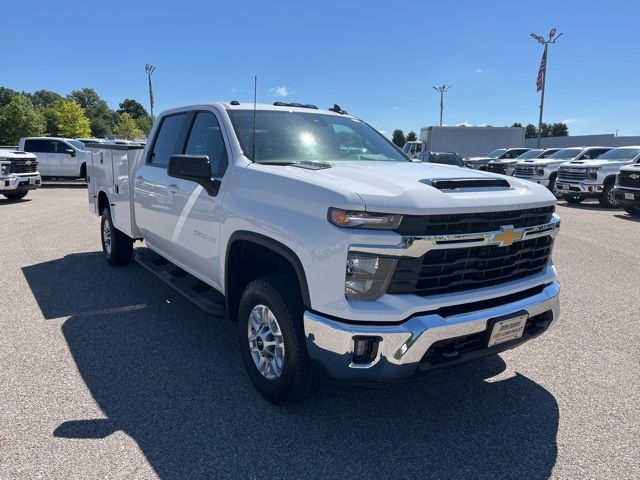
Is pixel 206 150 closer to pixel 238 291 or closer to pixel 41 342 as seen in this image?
pixel 238 291

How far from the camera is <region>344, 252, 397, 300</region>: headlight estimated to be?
8.22ft

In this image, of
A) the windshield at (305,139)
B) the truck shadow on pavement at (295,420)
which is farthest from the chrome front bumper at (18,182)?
the windshield at (305,139)

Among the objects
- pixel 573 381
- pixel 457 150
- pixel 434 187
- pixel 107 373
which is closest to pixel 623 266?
pixel 573 381

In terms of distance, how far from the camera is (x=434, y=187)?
2758 mm

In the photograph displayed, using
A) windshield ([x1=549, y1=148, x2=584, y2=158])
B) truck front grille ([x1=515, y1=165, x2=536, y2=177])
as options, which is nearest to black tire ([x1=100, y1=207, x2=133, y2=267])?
truck front grille ([x1=515, y1=165, x2=536, y2=177])

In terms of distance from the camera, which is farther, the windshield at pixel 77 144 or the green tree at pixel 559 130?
the green tree at pixel 559 130

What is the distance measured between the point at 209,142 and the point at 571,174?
48.3 feet

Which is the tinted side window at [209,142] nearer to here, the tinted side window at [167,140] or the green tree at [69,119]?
the tinted side window at [167,140]

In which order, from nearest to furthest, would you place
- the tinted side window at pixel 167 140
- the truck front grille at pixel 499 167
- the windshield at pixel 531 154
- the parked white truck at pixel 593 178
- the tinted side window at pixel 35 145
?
the tinted side window at pixel 167 140
the parked white truck at pixel 593 178
the tinted side window at pixel 35 145
the truck front grille at pixel 499 167
the windshield at pixel 531 154

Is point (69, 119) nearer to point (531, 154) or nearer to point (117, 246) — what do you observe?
point (531, 154)

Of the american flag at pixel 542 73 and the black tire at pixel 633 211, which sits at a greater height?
the american flag at pixel 542 73

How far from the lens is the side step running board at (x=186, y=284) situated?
3.77 metres

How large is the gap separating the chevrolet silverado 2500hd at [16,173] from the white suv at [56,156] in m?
4.40

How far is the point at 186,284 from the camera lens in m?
4.40
